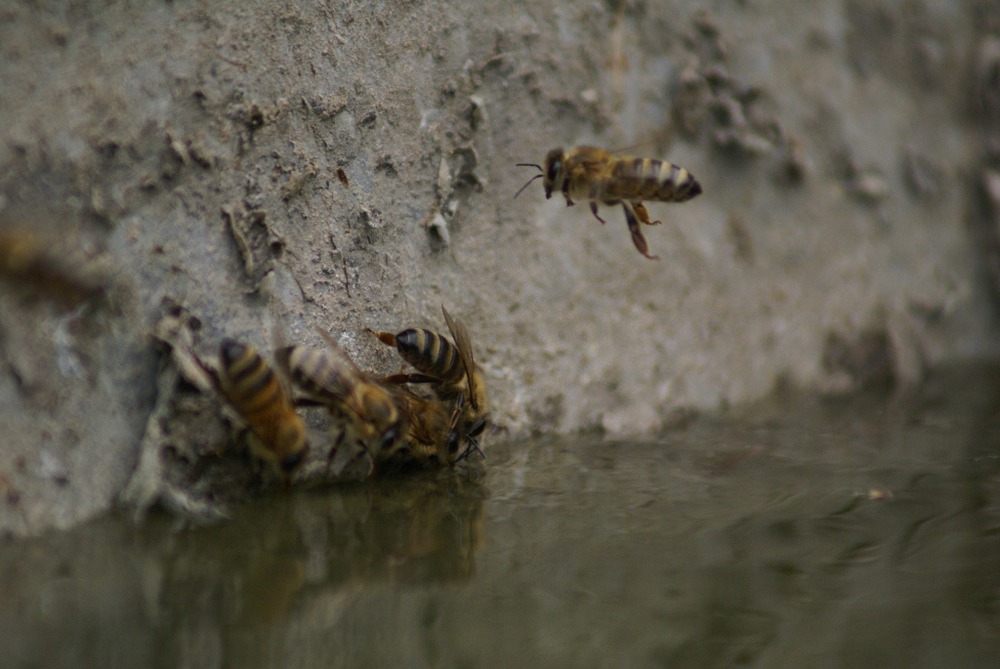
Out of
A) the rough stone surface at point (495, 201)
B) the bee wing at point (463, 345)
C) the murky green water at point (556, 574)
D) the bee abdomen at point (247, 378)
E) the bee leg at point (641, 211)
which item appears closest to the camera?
the murky green water at point (556, 574)

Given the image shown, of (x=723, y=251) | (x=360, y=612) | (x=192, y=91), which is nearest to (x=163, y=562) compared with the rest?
(x=360, y=612)

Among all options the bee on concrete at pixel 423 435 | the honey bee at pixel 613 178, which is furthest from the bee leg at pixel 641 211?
the bee on concrete at pixel 423 435

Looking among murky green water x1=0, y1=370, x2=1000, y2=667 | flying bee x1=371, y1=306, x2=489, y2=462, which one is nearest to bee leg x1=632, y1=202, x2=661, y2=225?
flying bee x1=371, y1=306, x2=489, y2=462

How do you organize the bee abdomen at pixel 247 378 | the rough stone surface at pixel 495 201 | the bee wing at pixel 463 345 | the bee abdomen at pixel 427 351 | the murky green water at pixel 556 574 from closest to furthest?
1. the murky green water at pixel 556 574
2. the bee abdomen at pixel 247 378
3. the rough stone surface at pixel 495 201
4. the bee abdomen at pixel 427 351
5. the bee wing at pixel 463 345

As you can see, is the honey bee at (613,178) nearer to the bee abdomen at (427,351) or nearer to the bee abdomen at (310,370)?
A: the bee abdomen at (427,351)

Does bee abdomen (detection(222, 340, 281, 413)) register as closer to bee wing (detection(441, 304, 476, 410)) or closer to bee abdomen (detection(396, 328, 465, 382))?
bee abdomen (detection(396, 328, 465, 382))

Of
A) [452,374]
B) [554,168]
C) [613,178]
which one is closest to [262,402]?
[452,374]

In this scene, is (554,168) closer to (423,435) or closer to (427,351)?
(427,351)
